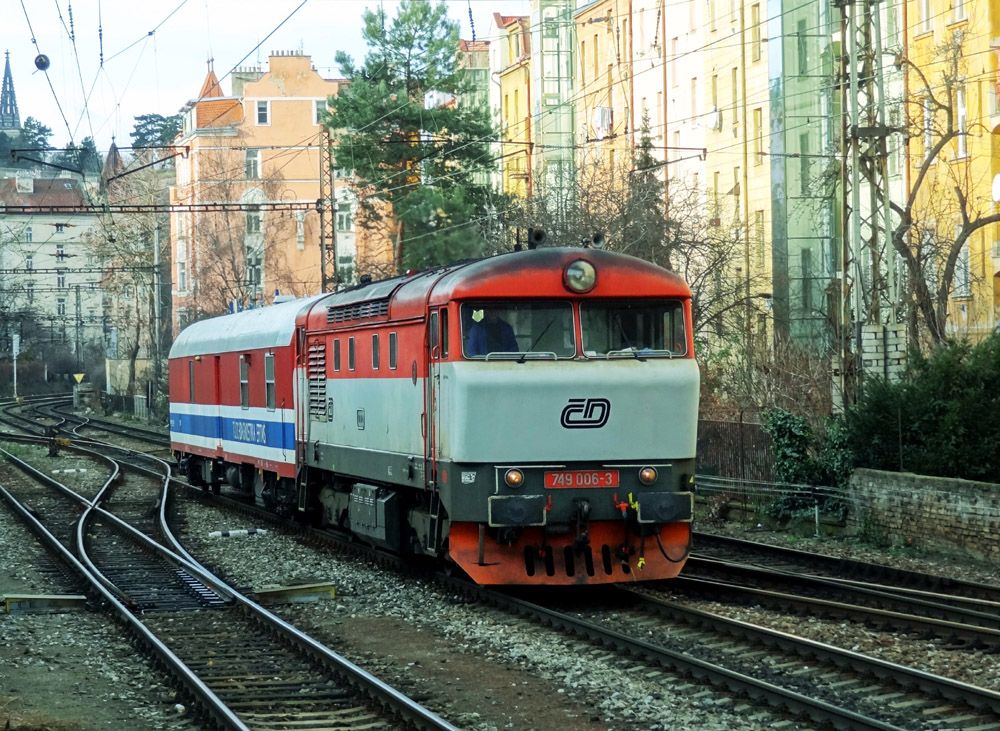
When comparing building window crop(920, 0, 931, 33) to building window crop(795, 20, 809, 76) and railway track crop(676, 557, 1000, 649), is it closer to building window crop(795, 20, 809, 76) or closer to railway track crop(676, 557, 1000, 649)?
building window crop(795, 20, 809, 76)

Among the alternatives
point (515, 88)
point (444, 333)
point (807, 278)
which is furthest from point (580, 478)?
point (515, 88)

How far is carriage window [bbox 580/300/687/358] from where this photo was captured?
48.6 feet

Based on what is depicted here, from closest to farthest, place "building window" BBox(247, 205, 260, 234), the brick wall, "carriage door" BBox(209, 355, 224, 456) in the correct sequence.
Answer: the brick wall → "carriage door" BBox(209, 355, 224, 456) → "building window" BBox(247, 205, 260, 234)

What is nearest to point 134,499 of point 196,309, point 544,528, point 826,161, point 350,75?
point 544,528

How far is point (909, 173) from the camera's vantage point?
40562 mm

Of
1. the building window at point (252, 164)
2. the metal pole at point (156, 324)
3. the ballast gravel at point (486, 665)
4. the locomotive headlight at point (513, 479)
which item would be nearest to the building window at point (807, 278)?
the metal pole at point (156, 324)

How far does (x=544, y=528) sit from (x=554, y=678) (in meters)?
3.23

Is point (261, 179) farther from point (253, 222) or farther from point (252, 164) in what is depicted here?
point (252, 164)

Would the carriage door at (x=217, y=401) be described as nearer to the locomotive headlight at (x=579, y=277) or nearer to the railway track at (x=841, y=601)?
the railway track at (x=841, y=601)

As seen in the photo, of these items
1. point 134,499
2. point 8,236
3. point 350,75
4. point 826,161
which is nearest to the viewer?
point 134,499

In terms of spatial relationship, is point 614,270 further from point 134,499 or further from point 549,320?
point 134,499

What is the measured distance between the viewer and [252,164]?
280ft

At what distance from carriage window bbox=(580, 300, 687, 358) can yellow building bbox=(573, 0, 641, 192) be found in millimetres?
37756

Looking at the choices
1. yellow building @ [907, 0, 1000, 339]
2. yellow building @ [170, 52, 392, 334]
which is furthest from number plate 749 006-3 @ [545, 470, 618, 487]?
yellow building @ [170, 52, 392, 334]
